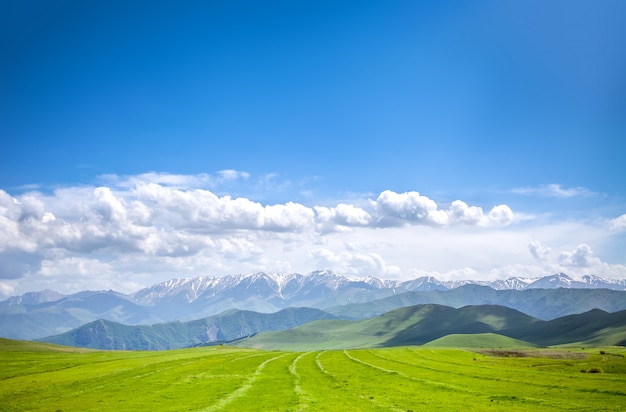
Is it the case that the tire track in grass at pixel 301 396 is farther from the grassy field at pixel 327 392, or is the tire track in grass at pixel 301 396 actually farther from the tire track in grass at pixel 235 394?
the tire track in grass at pixel 235 394

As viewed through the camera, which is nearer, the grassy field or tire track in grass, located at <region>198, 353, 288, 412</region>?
the grassy field

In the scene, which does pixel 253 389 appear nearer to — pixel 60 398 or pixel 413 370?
pixel 60 398

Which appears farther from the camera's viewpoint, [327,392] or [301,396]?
[327,392]

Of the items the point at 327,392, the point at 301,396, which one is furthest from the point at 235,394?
the point at 327,392

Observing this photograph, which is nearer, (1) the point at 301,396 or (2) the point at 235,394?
(1) the point at 301,396

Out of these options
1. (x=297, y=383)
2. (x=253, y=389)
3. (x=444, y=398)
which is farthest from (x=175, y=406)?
Result: (x=444, y=398)

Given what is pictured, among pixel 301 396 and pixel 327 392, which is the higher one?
pixel 301 396

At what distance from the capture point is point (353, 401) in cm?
3356

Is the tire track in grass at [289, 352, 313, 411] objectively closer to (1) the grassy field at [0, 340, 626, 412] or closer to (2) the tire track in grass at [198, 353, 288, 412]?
(1) the grassy field at [0, 340, 626, 412]

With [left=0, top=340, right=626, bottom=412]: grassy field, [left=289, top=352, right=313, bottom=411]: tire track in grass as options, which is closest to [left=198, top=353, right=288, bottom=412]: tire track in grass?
[left=0, top=340, right=626, bottom=412]: grassy field

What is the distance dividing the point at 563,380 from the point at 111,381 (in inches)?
2120

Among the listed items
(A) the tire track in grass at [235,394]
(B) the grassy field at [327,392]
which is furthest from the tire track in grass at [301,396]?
Result: (A) the tire track in grass at [235,394]

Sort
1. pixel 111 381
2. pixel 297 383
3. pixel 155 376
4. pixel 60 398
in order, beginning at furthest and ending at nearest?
pixel 155 376 → pixel 111 381 → pixel 297 383 → pixel 60 398

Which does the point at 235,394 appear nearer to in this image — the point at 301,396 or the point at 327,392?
the point at 301,396
